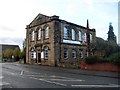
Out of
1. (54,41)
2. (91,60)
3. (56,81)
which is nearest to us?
(56,81)

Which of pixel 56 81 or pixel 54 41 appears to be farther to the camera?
pixel 54 41

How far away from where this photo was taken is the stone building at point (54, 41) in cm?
3681

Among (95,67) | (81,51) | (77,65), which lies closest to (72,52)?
(81,51)

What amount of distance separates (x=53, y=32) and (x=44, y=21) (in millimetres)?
3759

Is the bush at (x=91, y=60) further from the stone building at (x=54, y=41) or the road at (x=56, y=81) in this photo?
the road at (x=56, y=81)

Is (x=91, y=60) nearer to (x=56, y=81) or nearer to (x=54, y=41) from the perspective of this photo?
(x=54, y=41)

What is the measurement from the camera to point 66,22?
3884cm

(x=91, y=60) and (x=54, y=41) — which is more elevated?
(x=54, y=41)

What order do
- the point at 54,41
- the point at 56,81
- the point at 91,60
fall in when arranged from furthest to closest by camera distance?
the point at 54,41, the point at 91,60, the point at 56,81

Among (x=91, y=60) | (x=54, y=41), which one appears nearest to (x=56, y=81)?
(x=91, y=60)

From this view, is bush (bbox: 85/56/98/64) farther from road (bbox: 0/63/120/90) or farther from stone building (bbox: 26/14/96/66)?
road (bbox: 0/63/120/90)

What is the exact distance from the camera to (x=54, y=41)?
3662cm

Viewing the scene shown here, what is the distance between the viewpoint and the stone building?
36812 millimetres

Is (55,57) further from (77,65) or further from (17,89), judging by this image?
(17,89)
